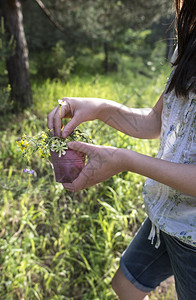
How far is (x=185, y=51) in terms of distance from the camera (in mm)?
806

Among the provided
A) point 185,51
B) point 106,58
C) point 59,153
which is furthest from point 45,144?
point 106,58

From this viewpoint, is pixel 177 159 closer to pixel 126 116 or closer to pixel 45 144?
pixel 126 116

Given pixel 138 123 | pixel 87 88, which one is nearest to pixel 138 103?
pixel 87 88

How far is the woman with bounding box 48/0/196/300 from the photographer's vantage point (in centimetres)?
75

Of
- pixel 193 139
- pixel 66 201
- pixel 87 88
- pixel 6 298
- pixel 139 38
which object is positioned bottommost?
pixel 6 298

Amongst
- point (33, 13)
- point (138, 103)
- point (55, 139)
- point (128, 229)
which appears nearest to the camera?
point (55, 139)

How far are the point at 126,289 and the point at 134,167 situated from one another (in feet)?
2.02

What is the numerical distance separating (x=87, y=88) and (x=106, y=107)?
2256 millimetres

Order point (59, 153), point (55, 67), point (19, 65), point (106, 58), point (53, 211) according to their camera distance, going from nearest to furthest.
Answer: point (59, 153) < point (53, 211) < point (19, 65) < point (55, 67) < point (106, 58)

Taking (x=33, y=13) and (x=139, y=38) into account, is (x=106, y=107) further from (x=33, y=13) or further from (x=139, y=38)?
(x=139, y=38)

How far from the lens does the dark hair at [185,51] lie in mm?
774

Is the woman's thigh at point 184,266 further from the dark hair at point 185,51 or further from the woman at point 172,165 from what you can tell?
the dark hair at point 185,51

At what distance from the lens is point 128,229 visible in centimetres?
185

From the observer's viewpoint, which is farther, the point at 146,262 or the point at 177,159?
the point at 146,262
